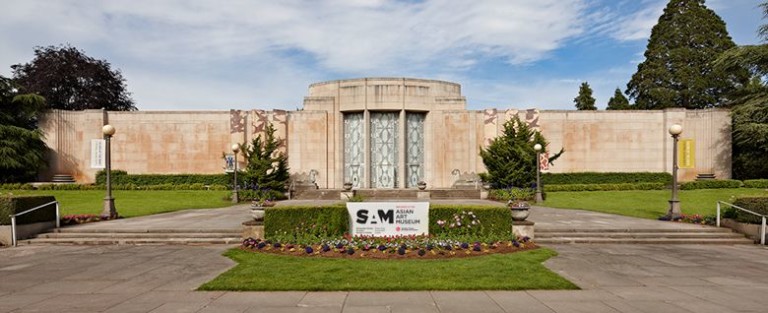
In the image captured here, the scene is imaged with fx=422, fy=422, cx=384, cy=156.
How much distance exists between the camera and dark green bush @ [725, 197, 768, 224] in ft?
47.4

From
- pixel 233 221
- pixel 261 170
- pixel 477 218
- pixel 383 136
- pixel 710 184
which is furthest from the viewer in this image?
pixel 383 136

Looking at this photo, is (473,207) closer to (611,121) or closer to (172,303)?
(172,303)

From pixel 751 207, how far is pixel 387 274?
14.1 metres

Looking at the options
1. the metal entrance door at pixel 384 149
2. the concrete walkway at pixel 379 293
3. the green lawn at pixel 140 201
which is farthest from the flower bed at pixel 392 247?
the metal entrance door at pixel 384 149

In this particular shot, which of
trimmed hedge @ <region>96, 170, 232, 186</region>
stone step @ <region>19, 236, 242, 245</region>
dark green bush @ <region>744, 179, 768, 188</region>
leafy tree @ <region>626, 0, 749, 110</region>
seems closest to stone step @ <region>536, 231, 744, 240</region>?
stone step @ <region>19, 236, 242, 245</region>

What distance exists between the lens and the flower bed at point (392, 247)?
11.3m

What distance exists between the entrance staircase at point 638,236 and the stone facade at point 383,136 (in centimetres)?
1925

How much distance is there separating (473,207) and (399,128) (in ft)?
68.2

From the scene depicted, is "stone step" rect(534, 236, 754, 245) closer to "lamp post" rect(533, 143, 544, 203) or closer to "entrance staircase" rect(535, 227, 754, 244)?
"entrance staircase" rect(535, 227, 754, 244)

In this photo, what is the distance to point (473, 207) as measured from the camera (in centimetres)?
1367

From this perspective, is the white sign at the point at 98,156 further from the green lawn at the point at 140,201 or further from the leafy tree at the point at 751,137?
the leafy tree at the point at 751,137

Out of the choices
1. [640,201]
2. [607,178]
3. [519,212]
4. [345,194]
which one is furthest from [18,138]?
[607,178]

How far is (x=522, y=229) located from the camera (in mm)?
13727

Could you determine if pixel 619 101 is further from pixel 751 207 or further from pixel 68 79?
pixel 68 79
